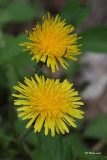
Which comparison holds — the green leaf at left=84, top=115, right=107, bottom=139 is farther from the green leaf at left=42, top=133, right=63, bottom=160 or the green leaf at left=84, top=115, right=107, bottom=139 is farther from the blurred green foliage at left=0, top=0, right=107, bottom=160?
the green leaf at left=42, top=133, right=63, bottom=160

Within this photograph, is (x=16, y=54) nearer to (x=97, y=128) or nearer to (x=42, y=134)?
(x=42, y=134)

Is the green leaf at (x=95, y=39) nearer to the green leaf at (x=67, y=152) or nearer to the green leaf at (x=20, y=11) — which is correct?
the green leaf at (x=67, y=152)

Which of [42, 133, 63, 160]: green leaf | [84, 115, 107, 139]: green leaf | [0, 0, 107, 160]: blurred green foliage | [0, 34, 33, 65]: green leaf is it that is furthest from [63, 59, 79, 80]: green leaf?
[42, 133, 63, 160]: green leaf

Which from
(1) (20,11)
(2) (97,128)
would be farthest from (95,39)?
(1) (20,11)

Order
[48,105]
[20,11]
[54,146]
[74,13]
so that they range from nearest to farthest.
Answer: [48,105]
[54,146]
[74,13]
[20,11]

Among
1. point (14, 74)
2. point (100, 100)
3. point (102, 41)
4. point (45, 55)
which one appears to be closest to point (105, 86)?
point (100, 100)

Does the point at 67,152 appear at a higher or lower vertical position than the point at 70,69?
lower

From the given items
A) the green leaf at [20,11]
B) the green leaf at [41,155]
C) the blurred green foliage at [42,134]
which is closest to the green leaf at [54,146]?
the blurred green foliage at [42,134]

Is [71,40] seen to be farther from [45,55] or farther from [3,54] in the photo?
[3,54]
